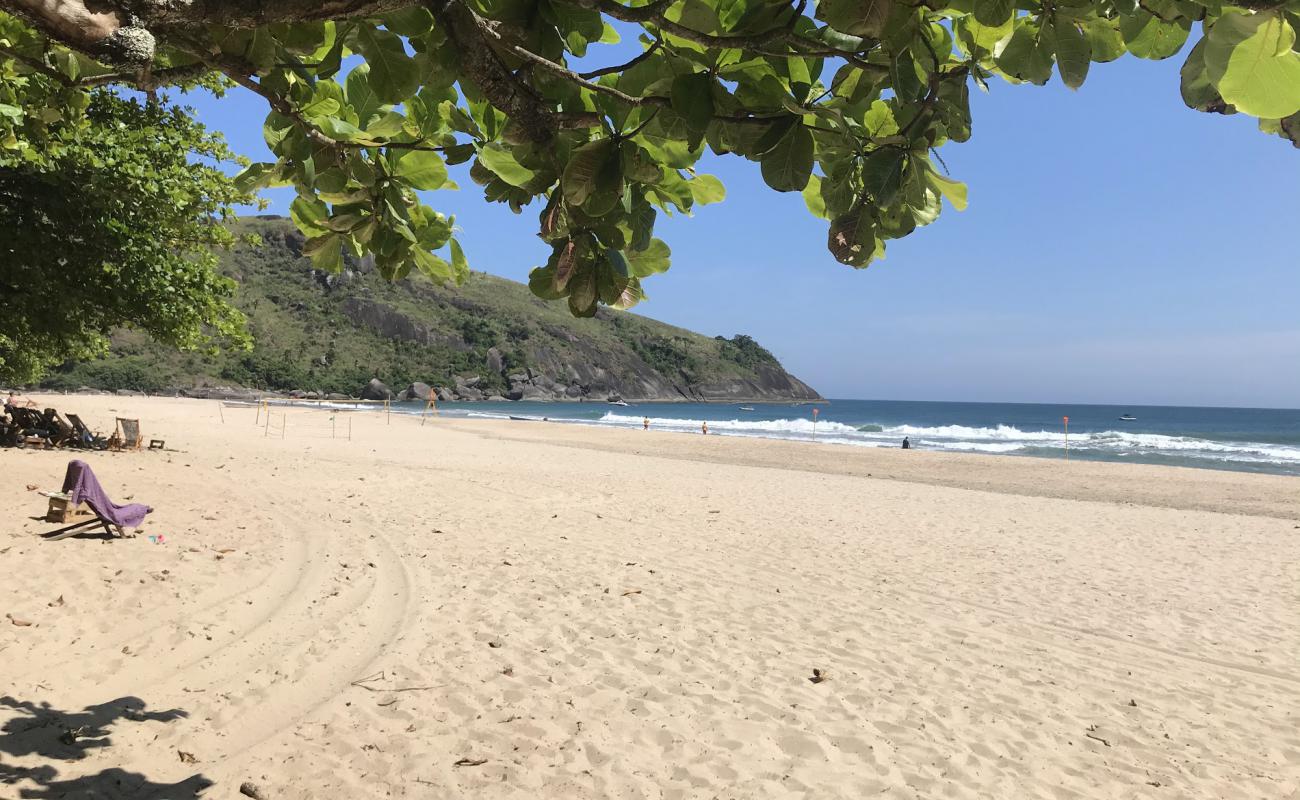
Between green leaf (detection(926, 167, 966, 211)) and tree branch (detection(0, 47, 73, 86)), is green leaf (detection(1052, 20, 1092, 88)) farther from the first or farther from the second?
tree branch (detection(0, 47, 73, 86))

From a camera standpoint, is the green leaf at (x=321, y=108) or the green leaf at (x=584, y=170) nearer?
the green leaf at (x=584, y=170)

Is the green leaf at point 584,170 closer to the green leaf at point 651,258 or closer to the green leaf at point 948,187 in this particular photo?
the green leaf at point 651,258

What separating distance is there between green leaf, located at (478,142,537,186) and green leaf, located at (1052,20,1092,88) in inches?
42.7

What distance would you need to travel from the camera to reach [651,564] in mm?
7078

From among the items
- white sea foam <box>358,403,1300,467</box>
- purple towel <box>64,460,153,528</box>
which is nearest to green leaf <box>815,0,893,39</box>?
purple towel <box>64,460,153,528</box>

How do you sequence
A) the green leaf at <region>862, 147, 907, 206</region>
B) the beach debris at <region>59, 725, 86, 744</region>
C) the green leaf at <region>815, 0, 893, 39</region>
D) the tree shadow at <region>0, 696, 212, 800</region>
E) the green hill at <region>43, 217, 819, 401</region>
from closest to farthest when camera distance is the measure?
the green leaf at <region>815, 0, 893, 39</region>
the green leaf at <region>862, 147, 907, 206</region>
the tree shadow at <region>0, 696, 212, 800</region>
the beach debris at <region>59, 725, 86, 744</region>
the green hill at <region>43, 217, 819, 401</region>

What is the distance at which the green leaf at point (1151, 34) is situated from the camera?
125 centimetres

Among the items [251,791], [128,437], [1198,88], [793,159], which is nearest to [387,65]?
[793,159]

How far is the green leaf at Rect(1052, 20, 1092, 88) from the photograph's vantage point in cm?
118

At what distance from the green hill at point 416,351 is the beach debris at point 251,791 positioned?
75.4 m

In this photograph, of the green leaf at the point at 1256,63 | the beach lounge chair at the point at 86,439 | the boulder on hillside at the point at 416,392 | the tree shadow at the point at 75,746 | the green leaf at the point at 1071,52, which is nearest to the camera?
the green leaf at the point at 1256,63

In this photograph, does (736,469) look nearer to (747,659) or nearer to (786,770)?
(747,659)

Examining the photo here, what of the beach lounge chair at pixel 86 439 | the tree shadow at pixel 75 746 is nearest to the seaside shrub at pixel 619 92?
the tree shadow at pixel 75 746

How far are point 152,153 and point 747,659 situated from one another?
8.47m
